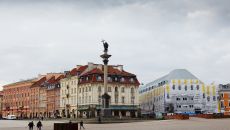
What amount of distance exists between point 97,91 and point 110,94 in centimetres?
367

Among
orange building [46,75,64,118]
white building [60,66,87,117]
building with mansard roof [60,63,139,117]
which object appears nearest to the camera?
building with mansard roof [60,63,139,117]

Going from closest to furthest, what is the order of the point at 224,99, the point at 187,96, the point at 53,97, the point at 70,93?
the point at 70,93, the point at 187,96, the point at 53,97, the point at 224,99

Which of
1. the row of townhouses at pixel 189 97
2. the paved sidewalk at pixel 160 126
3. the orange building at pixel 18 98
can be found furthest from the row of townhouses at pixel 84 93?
the paved sidewalk at pixel 160 126

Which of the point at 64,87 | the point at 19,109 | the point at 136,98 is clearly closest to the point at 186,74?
the point at 136,98

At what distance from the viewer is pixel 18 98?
481 feet

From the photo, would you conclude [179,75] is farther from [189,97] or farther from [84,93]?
[84,93]

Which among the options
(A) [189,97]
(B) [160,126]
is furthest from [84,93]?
(B) [160,126]

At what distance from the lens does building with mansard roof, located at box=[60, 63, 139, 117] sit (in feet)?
338

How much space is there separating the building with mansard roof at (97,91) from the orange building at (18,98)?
30.7m

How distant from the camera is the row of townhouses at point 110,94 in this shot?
105m

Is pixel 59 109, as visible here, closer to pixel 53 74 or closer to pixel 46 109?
pixel 46 109

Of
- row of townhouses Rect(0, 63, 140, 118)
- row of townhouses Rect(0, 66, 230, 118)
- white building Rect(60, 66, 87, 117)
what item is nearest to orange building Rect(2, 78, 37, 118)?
row of townhouses Rect(0, 66, 230, 118)

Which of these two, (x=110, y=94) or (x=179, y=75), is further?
(x=179, y=75)

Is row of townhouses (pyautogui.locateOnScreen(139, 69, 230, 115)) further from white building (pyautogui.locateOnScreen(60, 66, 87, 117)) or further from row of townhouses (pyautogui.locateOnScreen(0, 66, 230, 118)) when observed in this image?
white building (pyautogui.locateOnScreen(60, 66, 87, 117))
